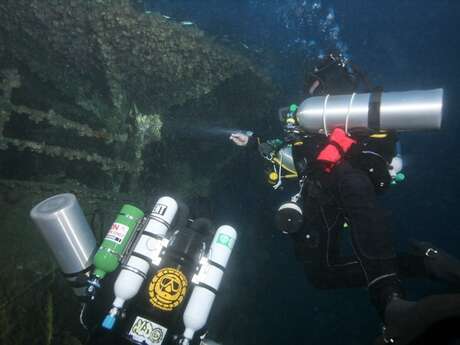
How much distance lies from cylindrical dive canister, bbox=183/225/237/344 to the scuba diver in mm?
787

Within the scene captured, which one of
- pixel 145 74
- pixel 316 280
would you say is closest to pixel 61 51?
pixel 145 74

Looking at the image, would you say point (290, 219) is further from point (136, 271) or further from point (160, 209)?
point (136, 271)

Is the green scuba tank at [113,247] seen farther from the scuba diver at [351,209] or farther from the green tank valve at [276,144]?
the green tank valve at [276,144]

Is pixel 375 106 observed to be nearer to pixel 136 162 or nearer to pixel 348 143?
pixel 348 143

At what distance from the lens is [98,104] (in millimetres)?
6551

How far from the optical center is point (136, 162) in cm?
666

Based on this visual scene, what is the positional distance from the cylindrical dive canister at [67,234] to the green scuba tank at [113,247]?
0.16 meters

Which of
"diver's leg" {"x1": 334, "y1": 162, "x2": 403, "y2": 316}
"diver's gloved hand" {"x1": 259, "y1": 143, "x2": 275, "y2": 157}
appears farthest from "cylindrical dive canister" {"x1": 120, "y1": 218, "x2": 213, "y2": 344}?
"diver's leg" {"x1": 334, "y1": 162, "x2": 403, "y2": 316}

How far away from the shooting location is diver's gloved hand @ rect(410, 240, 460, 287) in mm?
3727

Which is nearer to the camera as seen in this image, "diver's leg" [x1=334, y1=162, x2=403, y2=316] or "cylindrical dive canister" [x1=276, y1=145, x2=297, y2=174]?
"diver's leg" [x1=334, y1=162, x2=403, y2=316]

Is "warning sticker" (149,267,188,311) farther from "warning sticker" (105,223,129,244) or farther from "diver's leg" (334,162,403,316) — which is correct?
"diver's leg" (334,162,403,316)


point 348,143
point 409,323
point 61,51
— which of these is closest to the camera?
point 409,323

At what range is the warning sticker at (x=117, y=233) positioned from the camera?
3.76 metres

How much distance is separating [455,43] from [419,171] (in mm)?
3542
